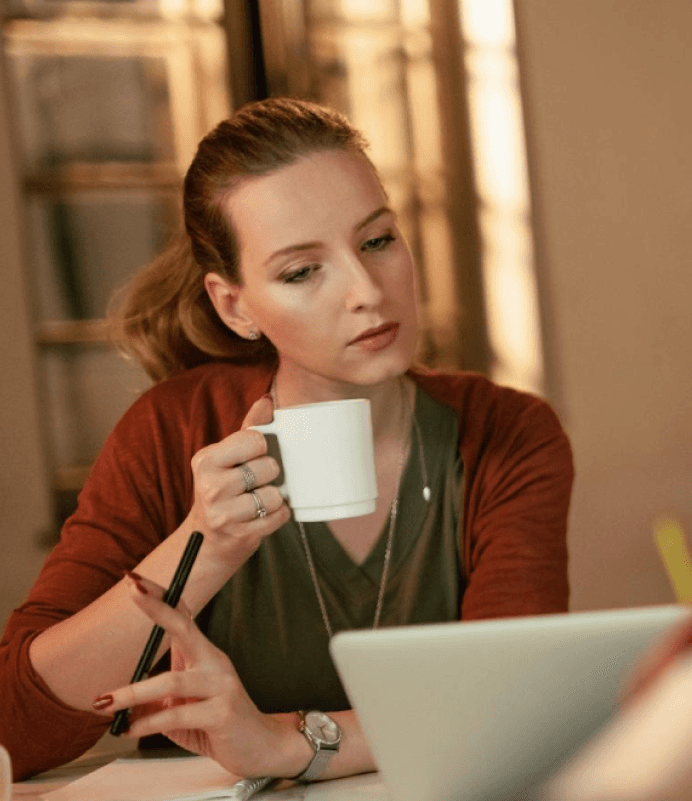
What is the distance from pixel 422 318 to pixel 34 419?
3.26 ft

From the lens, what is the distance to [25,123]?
2586 millimetres

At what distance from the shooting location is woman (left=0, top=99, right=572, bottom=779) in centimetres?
117

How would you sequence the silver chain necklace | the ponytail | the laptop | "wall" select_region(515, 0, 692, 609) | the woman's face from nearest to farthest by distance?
the laptop → the woman's face → the silver chain necklace → the ponytail → "wall" select_region(515, 0, 692, 609)

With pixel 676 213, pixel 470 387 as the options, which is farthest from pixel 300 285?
pixel 676 213

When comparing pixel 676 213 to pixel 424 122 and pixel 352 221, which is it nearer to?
pixel 424 122

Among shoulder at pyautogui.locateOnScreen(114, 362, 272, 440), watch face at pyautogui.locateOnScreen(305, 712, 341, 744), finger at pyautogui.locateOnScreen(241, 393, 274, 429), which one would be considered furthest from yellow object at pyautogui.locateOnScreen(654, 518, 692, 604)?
shoulder at pyautogui.locateOnScreen(114, 362, 272, 440)

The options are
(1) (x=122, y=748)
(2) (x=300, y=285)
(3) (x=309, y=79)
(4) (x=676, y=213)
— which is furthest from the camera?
(4) (x=676, y=213)

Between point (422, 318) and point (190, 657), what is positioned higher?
point (422, 318)

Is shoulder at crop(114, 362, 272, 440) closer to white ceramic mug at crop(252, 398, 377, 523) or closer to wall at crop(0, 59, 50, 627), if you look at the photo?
white ceramic mug at crop(252, 398, 377, 523)

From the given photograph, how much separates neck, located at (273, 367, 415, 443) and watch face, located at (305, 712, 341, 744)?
468mm

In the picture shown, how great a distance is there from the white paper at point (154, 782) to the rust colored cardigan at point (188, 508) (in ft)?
0.54

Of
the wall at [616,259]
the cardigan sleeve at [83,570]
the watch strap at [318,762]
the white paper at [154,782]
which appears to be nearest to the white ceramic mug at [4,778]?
the white paper at [154,782]

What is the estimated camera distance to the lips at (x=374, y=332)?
49.8 inches

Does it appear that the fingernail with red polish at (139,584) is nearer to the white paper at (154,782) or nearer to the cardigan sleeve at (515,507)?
the white paper at (154,782)
